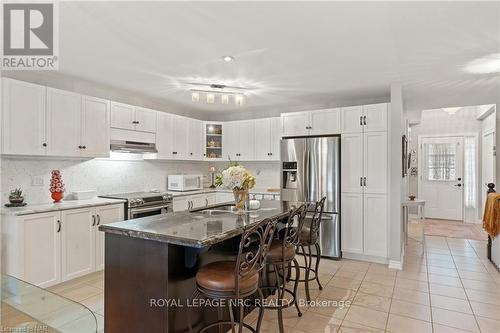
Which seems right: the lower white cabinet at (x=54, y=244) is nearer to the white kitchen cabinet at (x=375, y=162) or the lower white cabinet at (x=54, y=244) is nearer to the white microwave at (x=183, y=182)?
the white microwave at (x=183, y=182)

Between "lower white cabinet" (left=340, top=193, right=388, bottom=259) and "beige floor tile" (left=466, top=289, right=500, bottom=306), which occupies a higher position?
"lower white cabinet" (left=340, top=193, right=388, bottom=259)

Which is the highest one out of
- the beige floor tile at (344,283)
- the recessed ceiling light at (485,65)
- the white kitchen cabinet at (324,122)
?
the recessed ceiling light at (485,65)

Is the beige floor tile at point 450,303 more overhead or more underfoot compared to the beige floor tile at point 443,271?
more overhead

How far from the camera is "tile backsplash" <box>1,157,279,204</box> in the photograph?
347 cm

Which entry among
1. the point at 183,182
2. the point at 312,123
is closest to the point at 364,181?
the point at 312,123

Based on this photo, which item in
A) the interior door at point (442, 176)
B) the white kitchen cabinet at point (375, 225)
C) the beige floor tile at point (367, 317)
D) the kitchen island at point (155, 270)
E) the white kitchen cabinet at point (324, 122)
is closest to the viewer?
the kitchen island at point (155, 270)

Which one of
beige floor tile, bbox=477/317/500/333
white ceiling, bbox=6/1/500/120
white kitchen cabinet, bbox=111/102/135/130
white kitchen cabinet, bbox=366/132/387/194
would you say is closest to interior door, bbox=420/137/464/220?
white ceiling, bbox=6/1/500/120

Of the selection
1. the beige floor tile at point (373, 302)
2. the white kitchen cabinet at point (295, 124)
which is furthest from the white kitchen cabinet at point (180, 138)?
the beige floor tile at point (373, 302)

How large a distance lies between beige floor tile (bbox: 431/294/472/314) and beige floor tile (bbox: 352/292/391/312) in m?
0.45

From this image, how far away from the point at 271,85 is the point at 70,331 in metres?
3.53

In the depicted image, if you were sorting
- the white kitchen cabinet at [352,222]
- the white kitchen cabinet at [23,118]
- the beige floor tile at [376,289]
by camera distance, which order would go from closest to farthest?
the white kitchen cabinet at [23,118] < the beige floor tile at [376,289] < the white kitchen cabinet at [352,222]

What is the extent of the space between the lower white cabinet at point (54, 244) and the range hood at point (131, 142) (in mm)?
928

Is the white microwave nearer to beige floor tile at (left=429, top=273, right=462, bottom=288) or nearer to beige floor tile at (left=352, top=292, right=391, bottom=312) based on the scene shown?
beige floor tile at (left=352, top=292, right=391, bottom=312)

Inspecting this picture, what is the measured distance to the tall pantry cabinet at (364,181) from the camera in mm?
4223
